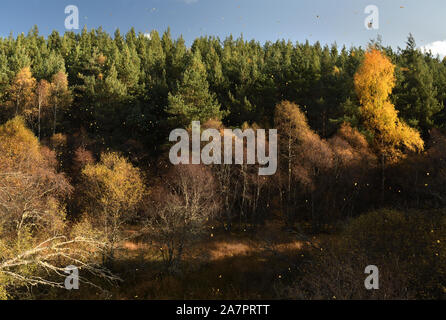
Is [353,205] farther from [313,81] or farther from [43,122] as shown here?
[43,122]

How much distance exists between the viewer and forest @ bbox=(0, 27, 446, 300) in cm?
1389

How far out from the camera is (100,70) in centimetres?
3975

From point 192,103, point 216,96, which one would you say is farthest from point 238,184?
point 216,96

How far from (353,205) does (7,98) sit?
157 feet

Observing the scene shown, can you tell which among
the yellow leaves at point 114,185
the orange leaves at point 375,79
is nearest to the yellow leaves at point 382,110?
the orange leaves at point 375,79

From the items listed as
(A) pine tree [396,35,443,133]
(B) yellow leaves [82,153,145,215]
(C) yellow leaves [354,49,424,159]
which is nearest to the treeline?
(A) pine tree [396,35,443,133]

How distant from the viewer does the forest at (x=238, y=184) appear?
13891mm

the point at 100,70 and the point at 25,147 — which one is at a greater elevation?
the point at 100,70

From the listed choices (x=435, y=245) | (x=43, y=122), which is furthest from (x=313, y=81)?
(x=43, y=122)

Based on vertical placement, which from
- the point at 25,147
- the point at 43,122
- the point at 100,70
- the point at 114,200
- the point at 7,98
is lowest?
the point at 114,200

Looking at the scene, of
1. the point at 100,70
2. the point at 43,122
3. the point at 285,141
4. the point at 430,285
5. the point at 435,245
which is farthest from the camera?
the point at 100,70

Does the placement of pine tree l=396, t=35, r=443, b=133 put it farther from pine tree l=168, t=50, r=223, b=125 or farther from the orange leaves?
pine tree l=168, t=50, r=223, b=125

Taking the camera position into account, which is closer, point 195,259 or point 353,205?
point 195,259
